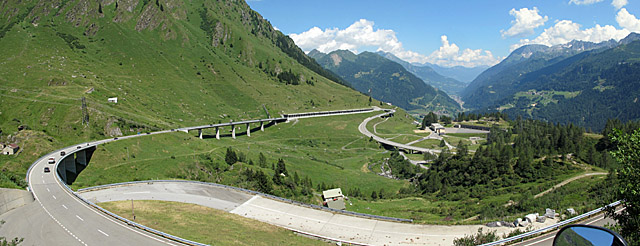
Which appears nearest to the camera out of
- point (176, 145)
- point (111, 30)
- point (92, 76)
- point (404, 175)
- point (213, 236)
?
point (213, 236)

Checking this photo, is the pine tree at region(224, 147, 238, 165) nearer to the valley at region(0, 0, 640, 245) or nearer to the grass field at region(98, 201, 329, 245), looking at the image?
the valley at region(0, 0, 640, 245)

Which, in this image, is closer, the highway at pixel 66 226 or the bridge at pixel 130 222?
the highway at pixel 66 226

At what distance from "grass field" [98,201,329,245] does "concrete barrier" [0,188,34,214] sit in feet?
27.2

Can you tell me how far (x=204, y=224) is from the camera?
43.8 meters

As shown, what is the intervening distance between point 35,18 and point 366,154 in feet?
598

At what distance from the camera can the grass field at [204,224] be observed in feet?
129

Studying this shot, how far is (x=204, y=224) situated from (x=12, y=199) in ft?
69.8

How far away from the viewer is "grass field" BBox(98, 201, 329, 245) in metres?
39.2

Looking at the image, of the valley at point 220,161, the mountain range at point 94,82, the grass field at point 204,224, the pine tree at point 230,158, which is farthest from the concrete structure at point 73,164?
the pine tree at point 230,158

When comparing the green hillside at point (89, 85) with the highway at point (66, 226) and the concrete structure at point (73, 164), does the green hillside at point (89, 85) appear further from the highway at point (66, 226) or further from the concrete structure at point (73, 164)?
the highway at point (66, 226)

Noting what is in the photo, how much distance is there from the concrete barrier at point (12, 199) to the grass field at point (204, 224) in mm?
8305

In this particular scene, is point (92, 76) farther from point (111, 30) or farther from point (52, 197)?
point (52, 197)

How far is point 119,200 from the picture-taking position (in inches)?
2026

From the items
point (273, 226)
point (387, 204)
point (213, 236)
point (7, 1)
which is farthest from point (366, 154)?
point (7, 1)
